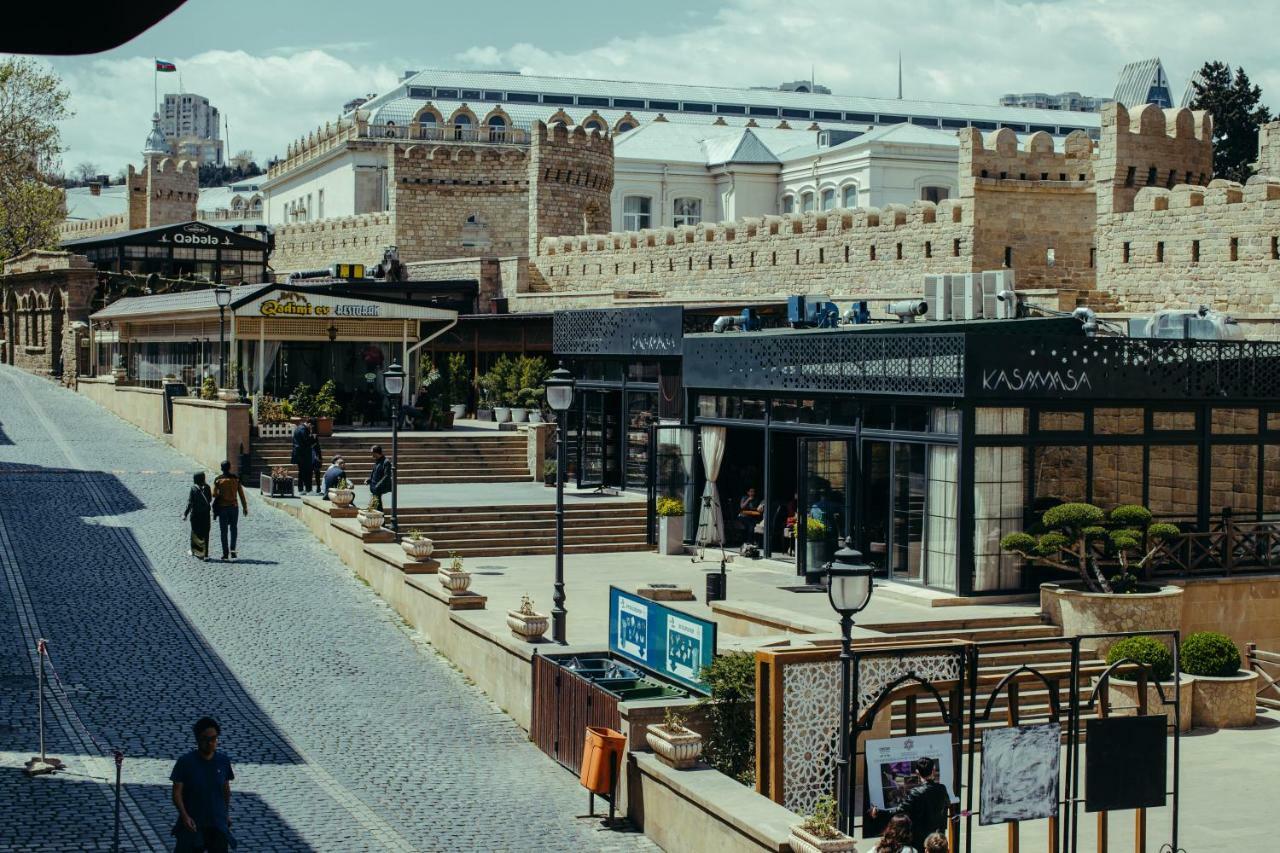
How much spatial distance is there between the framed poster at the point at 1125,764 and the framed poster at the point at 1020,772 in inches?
10.9

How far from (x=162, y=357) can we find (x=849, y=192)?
3966 centimetres

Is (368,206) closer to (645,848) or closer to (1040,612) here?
(1040,612)

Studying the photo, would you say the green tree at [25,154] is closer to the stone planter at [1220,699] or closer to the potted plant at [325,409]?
the potted plant at [325,409]

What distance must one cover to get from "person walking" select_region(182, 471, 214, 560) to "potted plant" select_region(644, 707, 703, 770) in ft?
36.6

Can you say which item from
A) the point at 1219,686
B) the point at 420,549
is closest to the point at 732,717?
the point at 1219,686

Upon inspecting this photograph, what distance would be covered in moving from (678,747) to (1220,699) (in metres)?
7.18

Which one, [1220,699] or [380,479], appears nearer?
[1220,699]

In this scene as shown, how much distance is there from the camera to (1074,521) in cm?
1886

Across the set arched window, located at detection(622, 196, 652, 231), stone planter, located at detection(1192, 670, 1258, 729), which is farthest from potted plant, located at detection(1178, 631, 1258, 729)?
arched window, located at detection(622, 196, 652, 231)

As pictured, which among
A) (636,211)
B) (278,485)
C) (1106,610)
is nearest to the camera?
(1106,610)

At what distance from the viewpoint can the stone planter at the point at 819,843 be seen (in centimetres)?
1032

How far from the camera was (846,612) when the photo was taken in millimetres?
11141

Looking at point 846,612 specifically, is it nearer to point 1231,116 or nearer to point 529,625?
point 529,625

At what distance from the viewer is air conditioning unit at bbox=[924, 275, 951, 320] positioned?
2639cm
